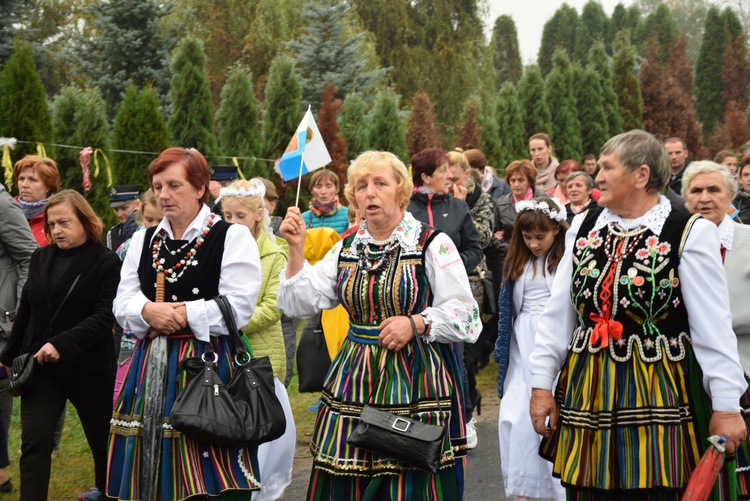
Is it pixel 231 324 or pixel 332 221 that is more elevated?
pixel 332 221

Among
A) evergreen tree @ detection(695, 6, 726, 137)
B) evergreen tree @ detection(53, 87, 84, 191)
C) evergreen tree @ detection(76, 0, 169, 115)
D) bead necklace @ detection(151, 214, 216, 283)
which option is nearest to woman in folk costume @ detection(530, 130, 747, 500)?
bead necklace @ detection(151, 214, 216, 283)

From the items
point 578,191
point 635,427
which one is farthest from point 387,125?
point 635,427

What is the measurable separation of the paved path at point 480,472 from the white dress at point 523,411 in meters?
0.50

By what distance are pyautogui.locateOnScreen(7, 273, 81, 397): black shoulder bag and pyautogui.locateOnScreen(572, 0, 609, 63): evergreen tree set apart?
46.5 m

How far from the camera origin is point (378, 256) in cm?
432

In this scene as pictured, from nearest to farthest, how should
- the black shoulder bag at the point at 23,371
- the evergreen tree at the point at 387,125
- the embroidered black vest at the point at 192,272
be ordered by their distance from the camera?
the embroidered black vest at the point at 192,272, the black shoulder bag at the point at 23,371, the evergreen tree at the point at 387,125

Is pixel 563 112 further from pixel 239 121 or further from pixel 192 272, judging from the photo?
pixel 192 272

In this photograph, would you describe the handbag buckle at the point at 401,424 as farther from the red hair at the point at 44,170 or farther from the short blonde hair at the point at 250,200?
the red hair at the point at 44,170

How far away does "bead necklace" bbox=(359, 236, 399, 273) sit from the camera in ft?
14.1

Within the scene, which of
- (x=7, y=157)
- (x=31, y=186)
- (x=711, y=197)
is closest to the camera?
(x=711, y=197)

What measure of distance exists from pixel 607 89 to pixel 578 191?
13024mm

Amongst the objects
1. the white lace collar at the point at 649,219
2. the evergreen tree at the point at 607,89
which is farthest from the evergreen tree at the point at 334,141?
the white lace collar at the point at 649,219

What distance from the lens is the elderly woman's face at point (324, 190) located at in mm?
8539

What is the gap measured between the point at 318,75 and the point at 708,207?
57.8 ft
